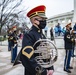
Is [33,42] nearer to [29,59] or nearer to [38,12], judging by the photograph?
[29,59]

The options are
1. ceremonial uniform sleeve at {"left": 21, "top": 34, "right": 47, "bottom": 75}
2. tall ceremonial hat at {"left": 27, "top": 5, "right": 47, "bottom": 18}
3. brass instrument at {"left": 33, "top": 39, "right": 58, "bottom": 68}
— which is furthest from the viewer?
tall ceremonial hat at {"left": 27, "top": 5, "right": 47, "bottom": 18}

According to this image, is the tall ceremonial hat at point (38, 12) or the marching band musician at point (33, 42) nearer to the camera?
the marching band musician at point (33, 42)

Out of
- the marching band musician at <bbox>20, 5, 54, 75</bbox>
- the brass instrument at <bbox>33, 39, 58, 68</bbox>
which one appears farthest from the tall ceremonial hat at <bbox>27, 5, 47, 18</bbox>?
the brass instrument at <bbox>33, 39, 58, 68</bbox>

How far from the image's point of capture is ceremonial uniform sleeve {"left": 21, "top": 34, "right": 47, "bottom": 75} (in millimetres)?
3539

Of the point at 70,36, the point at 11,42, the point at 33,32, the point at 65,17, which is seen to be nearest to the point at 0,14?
the point at 65,17

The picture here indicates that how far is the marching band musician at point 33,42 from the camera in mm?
3553

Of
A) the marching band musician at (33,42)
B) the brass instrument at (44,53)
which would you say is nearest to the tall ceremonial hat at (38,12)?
the marching band musician at (33,42)

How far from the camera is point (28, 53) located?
356cm

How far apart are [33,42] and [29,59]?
289mm

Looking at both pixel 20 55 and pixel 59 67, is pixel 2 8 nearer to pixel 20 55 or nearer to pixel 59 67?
pixel 59 67

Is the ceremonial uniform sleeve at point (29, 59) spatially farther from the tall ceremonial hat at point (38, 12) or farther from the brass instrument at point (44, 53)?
the tall ceremonial hat at point (38, 12)

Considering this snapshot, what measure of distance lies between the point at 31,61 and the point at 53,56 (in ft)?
1.29

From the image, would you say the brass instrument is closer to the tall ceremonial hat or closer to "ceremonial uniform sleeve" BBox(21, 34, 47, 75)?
"ceremonial uniform sleeve" BBox(21, 34, 47, 75)

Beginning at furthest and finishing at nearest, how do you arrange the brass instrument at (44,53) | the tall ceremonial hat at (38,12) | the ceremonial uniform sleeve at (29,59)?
the tall ceremonial hat at (38,12)
the brass instrument at (44,53)
the ceremonial uniform sleeve at (29,59)
